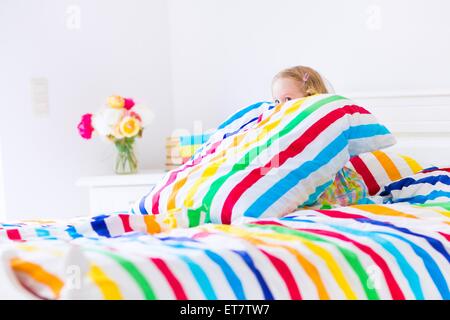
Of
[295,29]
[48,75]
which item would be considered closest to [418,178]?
[295,29]

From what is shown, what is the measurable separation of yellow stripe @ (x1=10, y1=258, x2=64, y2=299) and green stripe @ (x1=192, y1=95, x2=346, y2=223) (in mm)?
670

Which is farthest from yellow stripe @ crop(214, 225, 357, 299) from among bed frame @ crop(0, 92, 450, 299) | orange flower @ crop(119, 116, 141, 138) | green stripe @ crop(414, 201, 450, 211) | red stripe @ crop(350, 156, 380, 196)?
orange flower @ crop(119, 116, 141, 138)

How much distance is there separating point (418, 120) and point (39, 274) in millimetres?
1865

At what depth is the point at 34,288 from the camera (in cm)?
108

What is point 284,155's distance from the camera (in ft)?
6.03

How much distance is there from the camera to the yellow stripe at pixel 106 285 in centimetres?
104

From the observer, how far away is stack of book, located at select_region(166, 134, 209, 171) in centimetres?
304

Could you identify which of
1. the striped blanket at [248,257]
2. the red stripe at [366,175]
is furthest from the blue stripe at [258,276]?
the red stripe at [366,175]

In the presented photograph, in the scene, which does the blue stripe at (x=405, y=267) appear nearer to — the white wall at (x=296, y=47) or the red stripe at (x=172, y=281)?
the red stripe at (x=172, y=281)

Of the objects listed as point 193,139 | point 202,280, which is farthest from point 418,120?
point 202,280

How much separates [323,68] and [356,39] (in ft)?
0.58

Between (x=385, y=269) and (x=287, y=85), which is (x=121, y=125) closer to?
(x=287, y=85)

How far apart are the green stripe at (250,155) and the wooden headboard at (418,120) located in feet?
2.43
